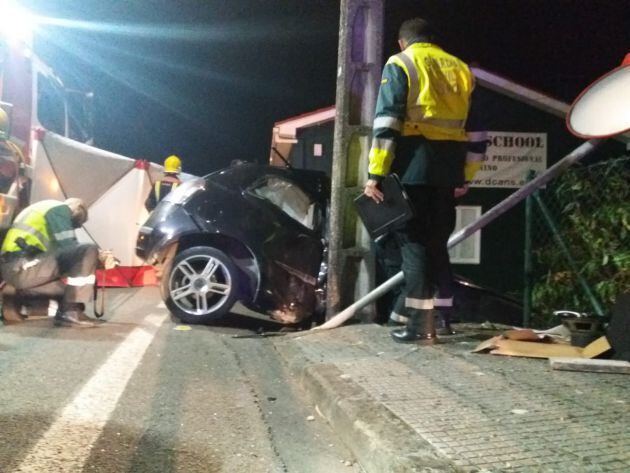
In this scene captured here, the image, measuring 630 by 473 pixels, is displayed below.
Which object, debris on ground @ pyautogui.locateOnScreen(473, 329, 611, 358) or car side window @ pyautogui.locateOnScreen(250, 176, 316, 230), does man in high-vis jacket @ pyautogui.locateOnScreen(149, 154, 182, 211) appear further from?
debris on ground @ pyautogui.locateOnScreen(473, 329, 611, 358)

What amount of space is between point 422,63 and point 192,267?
10.5ft

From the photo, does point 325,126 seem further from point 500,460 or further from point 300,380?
point 500,460

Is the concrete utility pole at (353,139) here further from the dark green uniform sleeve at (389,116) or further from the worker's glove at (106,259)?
the worker's glove at (106,259)

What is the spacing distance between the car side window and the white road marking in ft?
7.46

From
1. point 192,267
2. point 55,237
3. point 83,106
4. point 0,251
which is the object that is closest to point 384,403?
point 192,267

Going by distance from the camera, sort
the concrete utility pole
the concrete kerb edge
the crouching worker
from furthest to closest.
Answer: the crouching worker, the concrete utility pole, the concrete kerb edge

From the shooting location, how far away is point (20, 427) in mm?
3299

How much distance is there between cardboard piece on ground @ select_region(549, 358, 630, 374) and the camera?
12.4ft

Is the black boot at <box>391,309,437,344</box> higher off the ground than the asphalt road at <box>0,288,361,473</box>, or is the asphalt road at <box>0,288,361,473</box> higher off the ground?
the black boot at <box>391,309,437,344</box>

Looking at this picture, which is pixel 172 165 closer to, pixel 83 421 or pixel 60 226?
pixel 60 226

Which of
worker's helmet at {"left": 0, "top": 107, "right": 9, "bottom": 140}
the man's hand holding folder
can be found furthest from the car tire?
worker's helmet at {"left": 0, "top": 107, "right": 9, "bottom": 140}

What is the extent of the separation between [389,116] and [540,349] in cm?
181

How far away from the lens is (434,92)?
444cm

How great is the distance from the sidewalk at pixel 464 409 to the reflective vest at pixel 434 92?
4.98 feet
